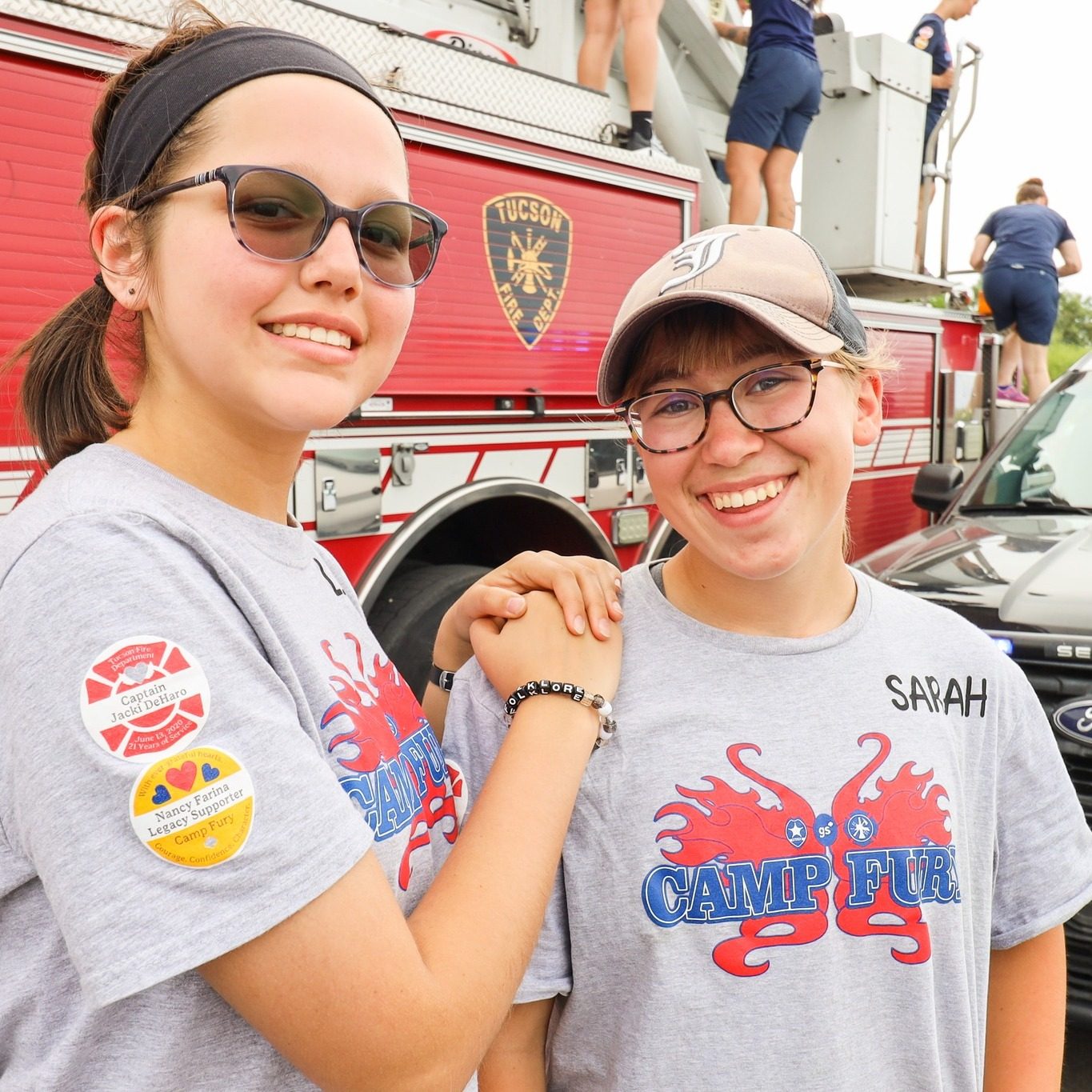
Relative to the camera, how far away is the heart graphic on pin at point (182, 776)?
745 mm

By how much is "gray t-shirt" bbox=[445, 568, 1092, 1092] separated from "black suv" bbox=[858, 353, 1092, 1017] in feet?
4.48

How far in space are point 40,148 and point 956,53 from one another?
17.8 feet

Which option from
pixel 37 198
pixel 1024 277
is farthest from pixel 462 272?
pixel 1024 277

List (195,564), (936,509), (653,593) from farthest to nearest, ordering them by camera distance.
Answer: (936,509)
(653,593)
(195,564)

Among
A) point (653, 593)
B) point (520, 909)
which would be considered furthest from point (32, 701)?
point (653, 593)

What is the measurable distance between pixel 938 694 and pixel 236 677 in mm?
841

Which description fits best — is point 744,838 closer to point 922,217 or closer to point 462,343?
point 462,343

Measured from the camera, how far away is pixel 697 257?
47.6 inches

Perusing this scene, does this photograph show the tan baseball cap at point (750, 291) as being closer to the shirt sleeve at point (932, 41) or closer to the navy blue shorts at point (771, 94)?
the navy blue shorts at point (771, 94)

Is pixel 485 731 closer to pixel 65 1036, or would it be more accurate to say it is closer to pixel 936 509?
pixel 65 1036

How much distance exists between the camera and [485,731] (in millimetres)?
1206

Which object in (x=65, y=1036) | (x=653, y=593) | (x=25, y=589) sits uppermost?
(x=25, y=589)

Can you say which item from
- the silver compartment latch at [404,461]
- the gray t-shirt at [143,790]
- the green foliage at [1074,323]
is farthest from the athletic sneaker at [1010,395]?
the green foliage at [1074,323]

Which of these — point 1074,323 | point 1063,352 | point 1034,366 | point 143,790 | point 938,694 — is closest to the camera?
point 143,790
